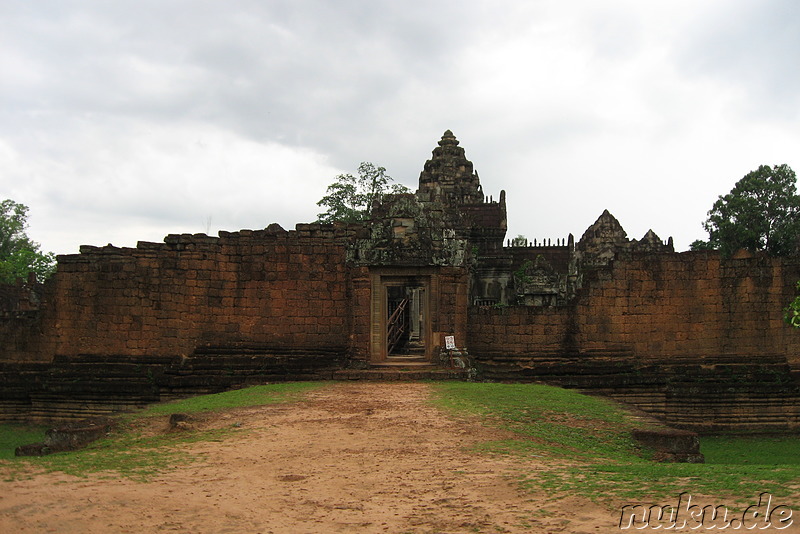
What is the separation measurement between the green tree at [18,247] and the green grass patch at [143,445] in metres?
30.6

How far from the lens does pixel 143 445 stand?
9.47 metres

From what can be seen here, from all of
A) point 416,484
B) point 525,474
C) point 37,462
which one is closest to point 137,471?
point 37,462

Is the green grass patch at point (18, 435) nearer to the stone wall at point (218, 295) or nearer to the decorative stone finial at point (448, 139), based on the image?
the stone wall at point (218, 295)

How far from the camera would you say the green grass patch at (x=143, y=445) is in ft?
25.4

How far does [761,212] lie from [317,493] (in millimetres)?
38272

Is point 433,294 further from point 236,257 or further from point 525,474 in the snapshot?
point 525,474

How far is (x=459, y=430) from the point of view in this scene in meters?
9.94

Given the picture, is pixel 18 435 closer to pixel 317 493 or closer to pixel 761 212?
pixel 317 493

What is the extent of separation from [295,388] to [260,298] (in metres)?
3.28

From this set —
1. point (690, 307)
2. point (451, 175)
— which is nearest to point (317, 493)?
point (690, 307)

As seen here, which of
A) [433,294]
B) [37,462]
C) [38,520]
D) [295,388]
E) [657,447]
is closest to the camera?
[38,520]

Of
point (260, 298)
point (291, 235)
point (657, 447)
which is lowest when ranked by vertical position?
point (657, 447)

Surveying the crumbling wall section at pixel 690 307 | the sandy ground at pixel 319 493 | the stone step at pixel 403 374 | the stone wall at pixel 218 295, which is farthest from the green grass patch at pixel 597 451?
the stone wall at pixel 218 295

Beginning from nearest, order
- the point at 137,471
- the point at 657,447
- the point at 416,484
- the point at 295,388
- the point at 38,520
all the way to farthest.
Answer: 1. the point at 38,520
2. the point at 416,484
3. the point at 137,471
4. the point at 657,447
5. the point at 295,388
